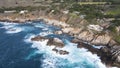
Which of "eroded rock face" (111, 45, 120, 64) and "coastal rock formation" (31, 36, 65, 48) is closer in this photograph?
"eroded rock face" (111, 45, 120, 64)

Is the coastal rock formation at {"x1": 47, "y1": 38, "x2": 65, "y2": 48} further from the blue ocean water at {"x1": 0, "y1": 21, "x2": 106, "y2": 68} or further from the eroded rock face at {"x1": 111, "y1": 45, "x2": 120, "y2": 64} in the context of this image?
the eroded rock face at {"x1": 111, "y1": 45, "x2": 120, "y2": 64}

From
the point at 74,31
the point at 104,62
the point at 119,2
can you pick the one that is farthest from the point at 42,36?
the point at 119,2

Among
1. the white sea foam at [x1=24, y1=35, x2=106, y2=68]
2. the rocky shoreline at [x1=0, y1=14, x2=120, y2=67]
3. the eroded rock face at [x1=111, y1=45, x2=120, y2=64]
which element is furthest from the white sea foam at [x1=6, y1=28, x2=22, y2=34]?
the eroded rock face at [x1=111, y1=45, x2=120, y2=64]

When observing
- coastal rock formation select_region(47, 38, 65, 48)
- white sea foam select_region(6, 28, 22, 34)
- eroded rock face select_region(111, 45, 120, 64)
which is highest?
eroded rock face select_region(111, 45, 120, 64)

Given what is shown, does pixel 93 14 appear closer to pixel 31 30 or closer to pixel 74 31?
pixel 74 31

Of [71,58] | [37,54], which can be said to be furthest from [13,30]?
[71,58]

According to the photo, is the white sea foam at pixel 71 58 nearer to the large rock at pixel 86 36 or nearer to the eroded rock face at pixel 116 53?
the eroded rock face at pixel 116 53

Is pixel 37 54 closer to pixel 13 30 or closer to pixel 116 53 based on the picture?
pixel 116 53

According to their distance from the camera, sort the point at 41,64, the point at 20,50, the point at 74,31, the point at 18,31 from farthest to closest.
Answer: the point at 18,31, the point at 74,31, the point at 20,50, the point at 41,64

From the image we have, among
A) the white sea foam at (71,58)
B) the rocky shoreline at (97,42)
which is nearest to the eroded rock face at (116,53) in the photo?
the rocky shoreline at (97,42)
